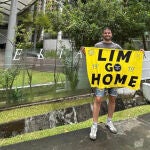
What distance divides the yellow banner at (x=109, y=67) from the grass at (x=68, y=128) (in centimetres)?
94

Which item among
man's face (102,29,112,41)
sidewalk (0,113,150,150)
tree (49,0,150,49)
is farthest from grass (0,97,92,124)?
tree (49,0,150,49)

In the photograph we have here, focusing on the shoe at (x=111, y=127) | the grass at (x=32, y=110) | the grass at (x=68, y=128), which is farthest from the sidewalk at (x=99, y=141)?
the grass at (x=32, y=110)

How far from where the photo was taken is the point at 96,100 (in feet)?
17.7

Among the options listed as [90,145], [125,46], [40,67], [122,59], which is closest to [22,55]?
[40,67]

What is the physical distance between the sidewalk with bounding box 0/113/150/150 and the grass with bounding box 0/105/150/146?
19cm

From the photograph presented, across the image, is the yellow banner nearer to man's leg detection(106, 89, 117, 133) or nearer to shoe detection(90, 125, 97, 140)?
man's leg detection(106, 89, 117, 133)

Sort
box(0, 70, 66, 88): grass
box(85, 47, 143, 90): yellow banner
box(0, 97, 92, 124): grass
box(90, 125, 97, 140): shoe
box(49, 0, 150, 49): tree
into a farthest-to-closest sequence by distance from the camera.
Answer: box(49, 0, 150, 49): tree
box(0, 70, 66, 88): grass
box(0, 97, 92, 124): grass
box(85, 47, 143, 90): yellow banner
box(90, 125, 97, 140): shoe

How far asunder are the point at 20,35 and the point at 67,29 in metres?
2.28

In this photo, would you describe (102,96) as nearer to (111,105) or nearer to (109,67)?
(111,105)

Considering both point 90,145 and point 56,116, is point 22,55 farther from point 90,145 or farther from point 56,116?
point 90,145

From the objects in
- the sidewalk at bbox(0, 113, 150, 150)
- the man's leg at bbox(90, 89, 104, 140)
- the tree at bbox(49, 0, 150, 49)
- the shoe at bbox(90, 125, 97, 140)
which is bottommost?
the sidewalk at bbox(0, 113, 150, 150)

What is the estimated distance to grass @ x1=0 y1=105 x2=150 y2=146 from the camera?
5457 mm

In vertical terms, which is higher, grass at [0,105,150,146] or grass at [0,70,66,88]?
grass at [0,70,66,88]

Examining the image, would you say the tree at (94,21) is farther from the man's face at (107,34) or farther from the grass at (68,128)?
the man's face at (107,34)
